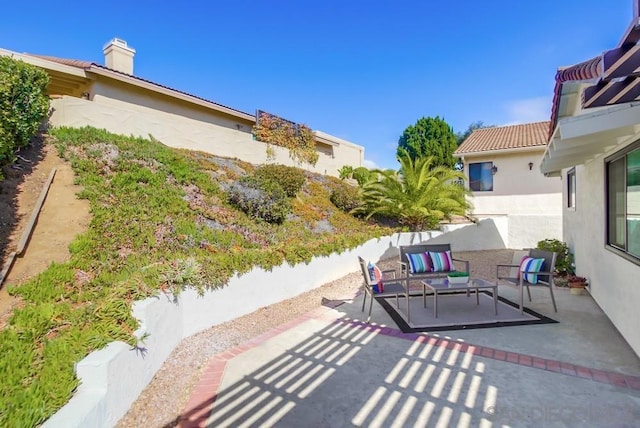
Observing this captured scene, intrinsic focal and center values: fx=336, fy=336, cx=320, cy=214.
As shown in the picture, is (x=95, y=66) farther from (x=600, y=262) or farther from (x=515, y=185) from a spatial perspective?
(x=515, y=185)

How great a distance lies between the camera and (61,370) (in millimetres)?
2641

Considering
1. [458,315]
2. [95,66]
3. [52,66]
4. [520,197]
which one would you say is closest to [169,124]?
[95,66]

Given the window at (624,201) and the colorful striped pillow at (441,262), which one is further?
the colorful striped pillow at (441,262)

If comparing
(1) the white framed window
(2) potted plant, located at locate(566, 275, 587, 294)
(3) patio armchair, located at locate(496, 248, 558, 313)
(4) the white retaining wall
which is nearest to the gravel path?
(4) the white retaining wall

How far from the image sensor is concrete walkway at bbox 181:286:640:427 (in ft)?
10.1

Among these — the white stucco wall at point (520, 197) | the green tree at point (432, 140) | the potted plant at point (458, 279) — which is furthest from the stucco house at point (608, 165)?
the green tree at point (432, 140)

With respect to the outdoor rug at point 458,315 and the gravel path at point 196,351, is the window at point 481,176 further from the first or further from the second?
the gravel path at point 196,351

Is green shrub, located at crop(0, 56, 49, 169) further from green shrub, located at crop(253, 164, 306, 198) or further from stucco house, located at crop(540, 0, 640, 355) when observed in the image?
stucco house, located at crop(540, 0, 640, 355)

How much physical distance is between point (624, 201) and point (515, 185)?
12105 mm

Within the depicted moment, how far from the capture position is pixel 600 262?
6.01 meters

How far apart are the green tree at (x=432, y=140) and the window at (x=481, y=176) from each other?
8978 millimetres

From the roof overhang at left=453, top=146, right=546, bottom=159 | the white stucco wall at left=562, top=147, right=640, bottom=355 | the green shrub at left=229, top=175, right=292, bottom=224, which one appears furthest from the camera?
the roof overhang at left=453, top=146, right=546, bottom=159

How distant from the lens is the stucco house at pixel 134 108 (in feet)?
32.0

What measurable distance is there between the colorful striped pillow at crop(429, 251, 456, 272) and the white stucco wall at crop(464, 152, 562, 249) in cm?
802
